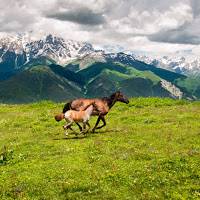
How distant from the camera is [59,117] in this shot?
30.6 m

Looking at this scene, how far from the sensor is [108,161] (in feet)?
71.2

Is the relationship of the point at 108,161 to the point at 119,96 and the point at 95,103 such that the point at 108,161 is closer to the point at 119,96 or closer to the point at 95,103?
the point at 95,103

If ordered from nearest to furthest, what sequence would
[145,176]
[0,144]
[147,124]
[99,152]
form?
1. [145,176]
2. [99,152]
3. [0,144]
4. [147,124]

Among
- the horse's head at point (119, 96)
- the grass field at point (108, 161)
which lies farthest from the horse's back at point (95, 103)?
the horse's head at point (119, 96)

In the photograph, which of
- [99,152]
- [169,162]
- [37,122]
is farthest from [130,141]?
[37,122]

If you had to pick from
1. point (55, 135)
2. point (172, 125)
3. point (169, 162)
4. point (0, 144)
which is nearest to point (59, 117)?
point (55, 135)

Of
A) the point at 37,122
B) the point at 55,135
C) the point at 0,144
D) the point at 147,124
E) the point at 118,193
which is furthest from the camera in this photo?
the point at 37,122

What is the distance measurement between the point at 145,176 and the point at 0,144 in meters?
13.9

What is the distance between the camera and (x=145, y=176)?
19094 mm

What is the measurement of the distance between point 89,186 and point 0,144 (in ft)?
42.6

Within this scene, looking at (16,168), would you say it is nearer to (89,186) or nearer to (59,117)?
(89,186)

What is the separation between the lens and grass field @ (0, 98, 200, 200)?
18.1m

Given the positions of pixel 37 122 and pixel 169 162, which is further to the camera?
pixel 37 122

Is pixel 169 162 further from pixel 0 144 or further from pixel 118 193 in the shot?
pixel 0 144
